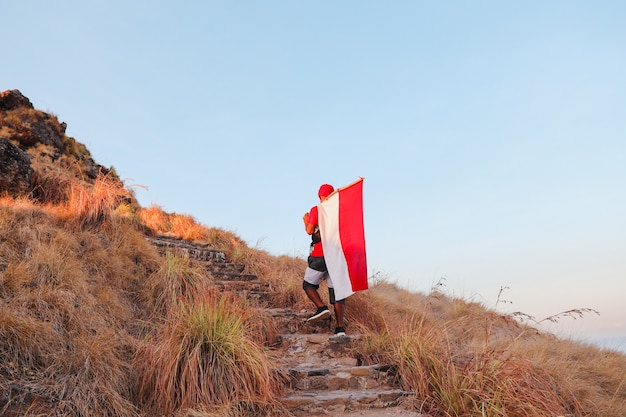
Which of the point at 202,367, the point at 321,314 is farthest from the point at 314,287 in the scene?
the point at 202,367

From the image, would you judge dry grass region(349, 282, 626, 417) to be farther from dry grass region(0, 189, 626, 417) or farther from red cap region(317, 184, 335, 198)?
red cap region(317, 184, 335, 198)

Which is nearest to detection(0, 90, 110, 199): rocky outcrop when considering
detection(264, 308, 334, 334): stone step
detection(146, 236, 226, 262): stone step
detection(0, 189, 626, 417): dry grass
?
detection(146, 236, 226, 262): stone step

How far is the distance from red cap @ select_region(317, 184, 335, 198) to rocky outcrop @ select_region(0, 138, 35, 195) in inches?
208

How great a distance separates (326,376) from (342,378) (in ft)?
0.58

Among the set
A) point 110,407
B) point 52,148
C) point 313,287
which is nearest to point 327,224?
point 313,287

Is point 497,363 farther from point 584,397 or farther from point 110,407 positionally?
point 110,407

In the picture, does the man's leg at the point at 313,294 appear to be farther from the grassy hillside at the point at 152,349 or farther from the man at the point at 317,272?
the grassy hillside at the point at 152,349

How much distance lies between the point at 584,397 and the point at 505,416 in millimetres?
3306

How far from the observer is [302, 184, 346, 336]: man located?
240 inches

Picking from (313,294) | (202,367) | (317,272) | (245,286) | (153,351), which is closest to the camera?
(202,367)

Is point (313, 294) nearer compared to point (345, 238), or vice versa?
point (345, 238)

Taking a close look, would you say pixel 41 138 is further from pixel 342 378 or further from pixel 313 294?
pixel 342 378

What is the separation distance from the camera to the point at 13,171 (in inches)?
314

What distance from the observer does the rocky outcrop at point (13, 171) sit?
7824mm
